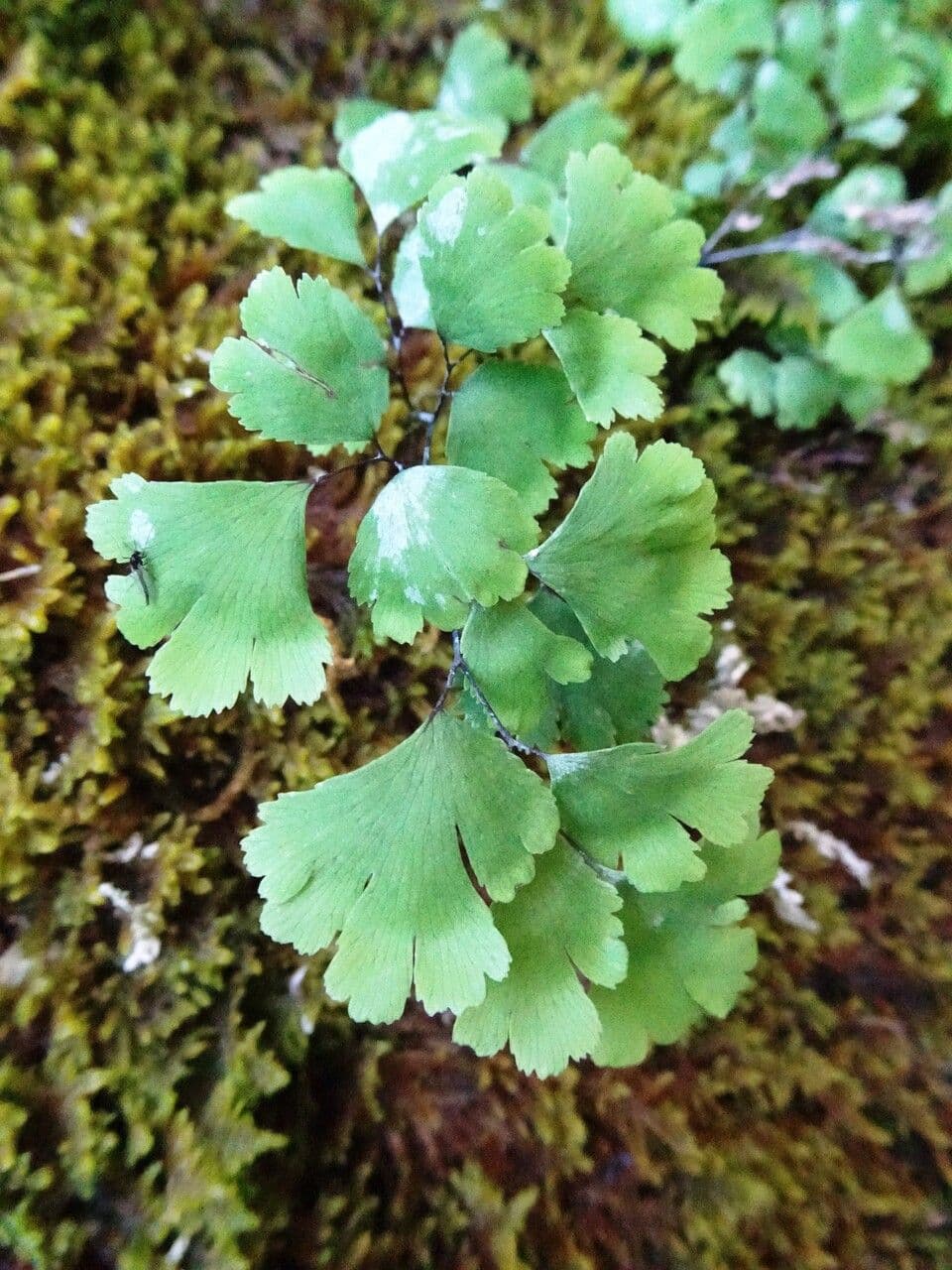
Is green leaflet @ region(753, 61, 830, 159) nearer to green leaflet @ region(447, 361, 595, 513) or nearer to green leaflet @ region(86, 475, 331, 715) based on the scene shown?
green leaflet @ region(447, 361, 595, 513)

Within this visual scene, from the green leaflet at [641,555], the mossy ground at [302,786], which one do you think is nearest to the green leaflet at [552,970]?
the green leaflet at [641,555]

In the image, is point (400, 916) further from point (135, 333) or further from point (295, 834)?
point (135, 333)

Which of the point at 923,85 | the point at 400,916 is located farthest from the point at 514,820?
the point at 923,85

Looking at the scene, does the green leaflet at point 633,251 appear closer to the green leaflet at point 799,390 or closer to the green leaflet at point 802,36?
the green leaflet at point 799,390

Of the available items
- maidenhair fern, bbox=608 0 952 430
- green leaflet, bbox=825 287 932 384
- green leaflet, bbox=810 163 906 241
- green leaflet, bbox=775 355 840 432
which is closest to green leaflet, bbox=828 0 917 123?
maidenhair fern, bbox=608 0 952 430

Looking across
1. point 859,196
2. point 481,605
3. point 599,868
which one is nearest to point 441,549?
point 481,605
